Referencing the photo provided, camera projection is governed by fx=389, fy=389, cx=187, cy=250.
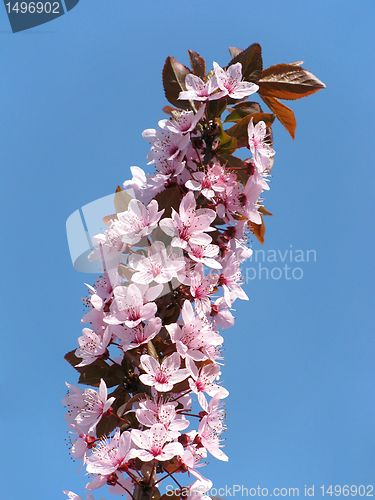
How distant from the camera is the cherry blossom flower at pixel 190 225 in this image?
197 cm

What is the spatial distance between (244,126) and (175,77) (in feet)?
1.84

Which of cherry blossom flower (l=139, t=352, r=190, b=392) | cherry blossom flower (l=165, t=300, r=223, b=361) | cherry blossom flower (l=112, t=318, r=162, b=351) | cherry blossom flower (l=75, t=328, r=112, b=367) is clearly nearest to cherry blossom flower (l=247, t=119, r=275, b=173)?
cherry blossom flower (l=165, t=300, r=223, b=361)

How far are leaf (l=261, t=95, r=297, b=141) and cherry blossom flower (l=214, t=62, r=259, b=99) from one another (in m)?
0.45

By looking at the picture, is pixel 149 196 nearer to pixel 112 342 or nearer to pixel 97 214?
pixel 97 214

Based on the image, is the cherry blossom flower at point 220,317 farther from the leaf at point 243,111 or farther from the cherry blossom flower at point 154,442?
the leaf at point 243,111

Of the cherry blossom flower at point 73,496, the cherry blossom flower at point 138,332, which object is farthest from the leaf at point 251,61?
the cherry blossom flower at point 73,496

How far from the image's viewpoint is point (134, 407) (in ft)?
6.19

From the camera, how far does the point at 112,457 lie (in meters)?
1.67

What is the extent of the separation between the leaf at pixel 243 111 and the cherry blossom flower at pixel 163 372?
1.45 meters

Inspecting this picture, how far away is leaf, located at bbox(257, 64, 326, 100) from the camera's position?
2.49 m

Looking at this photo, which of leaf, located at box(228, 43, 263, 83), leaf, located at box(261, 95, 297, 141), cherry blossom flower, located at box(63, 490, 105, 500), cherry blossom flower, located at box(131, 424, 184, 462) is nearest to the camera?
cherry blossom flower, located at box(131, 424, 184, 462)

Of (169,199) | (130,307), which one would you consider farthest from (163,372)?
(169,199)

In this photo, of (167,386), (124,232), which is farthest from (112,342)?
(124,232)

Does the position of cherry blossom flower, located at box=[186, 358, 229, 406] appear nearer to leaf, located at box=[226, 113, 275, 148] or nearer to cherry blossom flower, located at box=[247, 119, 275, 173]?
cherry blossom flower, located at box=[247, 119, 275, 173]
